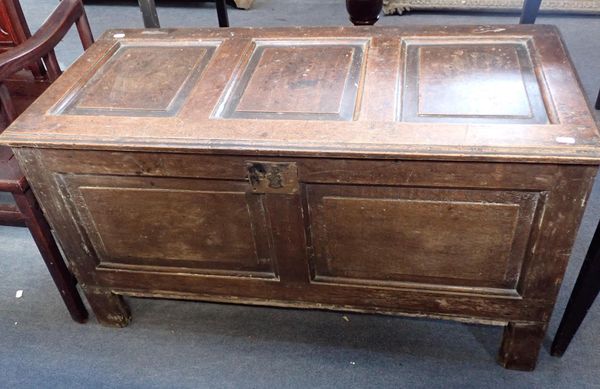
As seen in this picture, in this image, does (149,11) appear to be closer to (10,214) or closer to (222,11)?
(222,11)

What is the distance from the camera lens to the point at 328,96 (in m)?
1.31

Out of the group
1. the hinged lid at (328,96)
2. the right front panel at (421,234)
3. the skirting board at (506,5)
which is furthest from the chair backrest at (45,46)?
the skirting board at (506,5)

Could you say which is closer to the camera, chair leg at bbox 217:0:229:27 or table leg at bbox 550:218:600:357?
table leg at bbox 550:218:600:357

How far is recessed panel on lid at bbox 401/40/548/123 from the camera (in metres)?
1.20

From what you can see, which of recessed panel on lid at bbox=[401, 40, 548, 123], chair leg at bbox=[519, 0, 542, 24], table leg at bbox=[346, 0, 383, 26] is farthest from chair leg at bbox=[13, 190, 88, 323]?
chair leg at bbox=[519, 0, 542, 24]

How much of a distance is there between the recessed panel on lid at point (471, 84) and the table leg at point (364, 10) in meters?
0.54

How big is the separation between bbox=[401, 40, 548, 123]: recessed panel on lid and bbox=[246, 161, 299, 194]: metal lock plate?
0.94 ft

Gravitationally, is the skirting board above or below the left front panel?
below

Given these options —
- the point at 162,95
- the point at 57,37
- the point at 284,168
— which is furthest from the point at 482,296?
the point at 57,37

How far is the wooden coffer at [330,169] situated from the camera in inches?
45.0

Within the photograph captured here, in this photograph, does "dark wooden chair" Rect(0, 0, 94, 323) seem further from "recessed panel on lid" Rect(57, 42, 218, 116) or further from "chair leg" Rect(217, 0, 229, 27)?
"chair leg" Rect(217, 0, 229, 27)

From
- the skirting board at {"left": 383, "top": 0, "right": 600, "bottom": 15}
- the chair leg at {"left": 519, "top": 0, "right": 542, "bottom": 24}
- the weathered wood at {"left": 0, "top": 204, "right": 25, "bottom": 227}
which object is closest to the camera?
the weathered wood at {"left": 0, "top": 204, "right": 25, "bottom": 227}

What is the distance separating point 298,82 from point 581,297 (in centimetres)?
92

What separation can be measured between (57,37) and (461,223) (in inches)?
51.6
